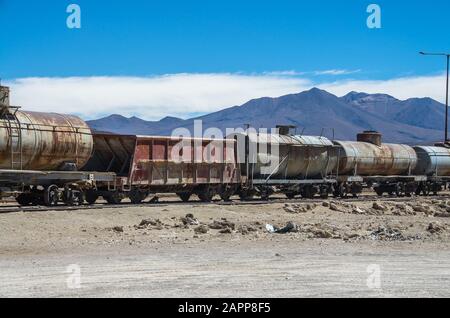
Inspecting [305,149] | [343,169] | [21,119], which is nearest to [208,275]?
[21,119]

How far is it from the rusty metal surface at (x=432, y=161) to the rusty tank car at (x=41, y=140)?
26285 mm

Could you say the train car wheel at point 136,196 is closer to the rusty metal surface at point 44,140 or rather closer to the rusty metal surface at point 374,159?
the rusty metal surface at point 44,140

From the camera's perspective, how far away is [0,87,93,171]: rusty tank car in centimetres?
2272

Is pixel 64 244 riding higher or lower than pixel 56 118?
lower

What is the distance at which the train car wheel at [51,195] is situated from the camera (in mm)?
24312

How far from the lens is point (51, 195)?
2445cm

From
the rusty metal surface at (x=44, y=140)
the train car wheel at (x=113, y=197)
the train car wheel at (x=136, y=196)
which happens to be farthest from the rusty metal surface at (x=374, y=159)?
the rusty metal surface at (x=44, y=140)

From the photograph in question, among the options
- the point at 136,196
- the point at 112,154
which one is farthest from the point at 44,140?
the point at 136,196

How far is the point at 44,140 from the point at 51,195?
6.97 feet

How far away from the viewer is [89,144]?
84.2 feet

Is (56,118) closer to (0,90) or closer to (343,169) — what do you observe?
(0,90)

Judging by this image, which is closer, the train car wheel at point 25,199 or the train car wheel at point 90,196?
the train car wheel at point 25,199

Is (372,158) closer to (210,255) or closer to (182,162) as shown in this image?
(182,162)

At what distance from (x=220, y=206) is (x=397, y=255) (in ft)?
42.8
